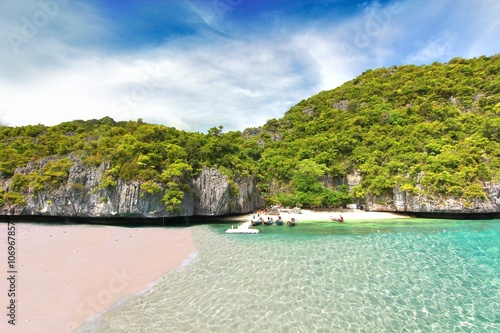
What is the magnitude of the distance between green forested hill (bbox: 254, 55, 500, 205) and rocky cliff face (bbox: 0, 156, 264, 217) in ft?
43.1

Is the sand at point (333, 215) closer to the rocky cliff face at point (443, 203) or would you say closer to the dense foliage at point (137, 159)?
the rocky cliff face at point (443, 203)

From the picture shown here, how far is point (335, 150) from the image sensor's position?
4522 centimetres

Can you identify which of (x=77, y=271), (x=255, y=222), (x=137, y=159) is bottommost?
(x=77, y=271)

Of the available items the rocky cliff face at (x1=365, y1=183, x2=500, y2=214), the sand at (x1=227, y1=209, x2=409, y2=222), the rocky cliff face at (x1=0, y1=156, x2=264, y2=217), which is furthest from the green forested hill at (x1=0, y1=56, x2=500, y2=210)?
the sand at (x1=227, y1=209, x2=409, y2=222)

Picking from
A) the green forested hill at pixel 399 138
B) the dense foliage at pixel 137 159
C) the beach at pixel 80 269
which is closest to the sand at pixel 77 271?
the beach at pixel 80 269

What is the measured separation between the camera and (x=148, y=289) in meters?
11.0

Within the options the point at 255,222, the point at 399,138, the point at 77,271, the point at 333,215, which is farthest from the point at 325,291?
the point at 399,138

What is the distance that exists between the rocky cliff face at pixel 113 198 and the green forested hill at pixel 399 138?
518 inches

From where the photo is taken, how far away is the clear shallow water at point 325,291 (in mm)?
8320

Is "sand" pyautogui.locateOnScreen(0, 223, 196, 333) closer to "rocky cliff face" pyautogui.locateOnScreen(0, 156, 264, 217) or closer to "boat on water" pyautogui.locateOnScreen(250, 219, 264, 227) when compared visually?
"rocky cliff face" pyautogui.locateOnScreen(0, 156, 264, 217)

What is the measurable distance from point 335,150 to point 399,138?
11.8 meters

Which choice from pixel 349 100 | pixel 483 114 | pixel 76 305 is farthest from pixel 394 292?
pixel 349 100

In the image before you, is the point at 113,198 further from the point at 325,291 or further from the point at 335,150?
the point at 335,150

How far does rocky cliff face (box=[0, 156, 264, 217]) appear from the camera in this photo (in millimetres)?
27062
